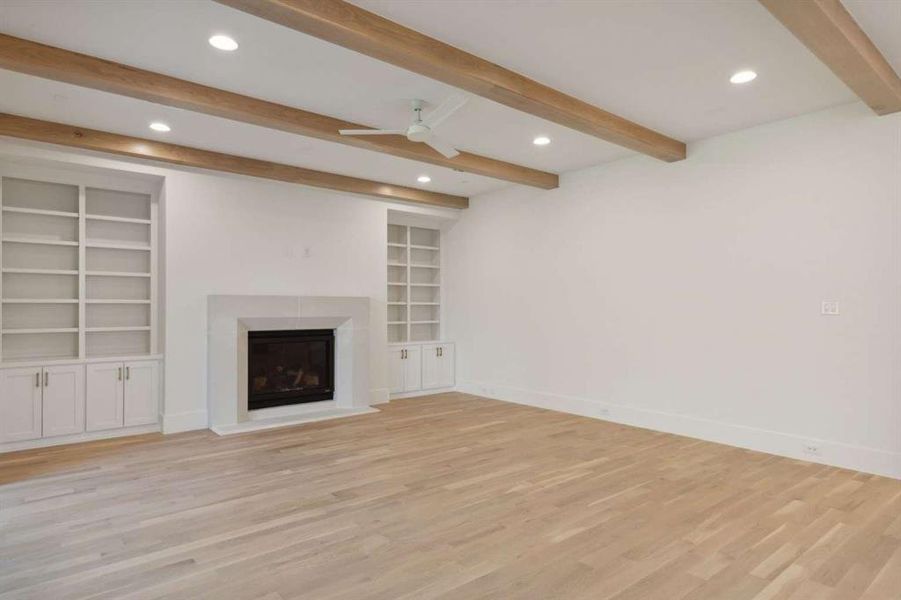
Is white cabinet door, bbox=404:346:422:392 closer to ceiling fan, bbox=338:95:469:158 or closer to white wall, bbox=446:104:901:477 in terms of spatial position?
white wall, bbox=446:104:901:477

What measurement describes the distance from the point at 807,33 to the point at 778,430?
333 centimetres

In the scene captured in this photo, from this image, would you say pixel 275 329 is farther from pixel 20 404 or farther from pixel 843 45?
pixel 843 45

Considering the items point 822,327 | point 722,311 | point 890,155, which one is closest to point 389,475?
point 722,311

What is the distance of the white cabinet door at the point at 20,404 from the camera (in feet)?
15.5

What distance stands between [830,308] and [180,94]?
17.9 ft

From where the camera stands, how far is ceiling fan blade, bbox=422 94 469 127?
11.9 ft

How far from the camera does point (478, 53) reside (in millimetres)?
3406

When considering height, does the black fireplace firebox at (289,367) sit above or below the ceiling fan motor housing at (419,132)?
below

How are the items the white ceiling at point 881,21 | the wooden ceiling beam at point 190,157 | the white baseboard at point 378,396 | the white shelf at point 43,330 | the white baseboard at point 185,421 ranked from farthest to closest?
the white baseboard at point 378,396
the white baseboard at point 185,421
the white shelf at point 43,330
the wooden ceiling beam at point 190,157
the white ceiling at point 881,21

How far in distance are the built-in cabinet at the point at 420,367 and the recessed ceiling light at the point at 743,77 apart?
5232 mm

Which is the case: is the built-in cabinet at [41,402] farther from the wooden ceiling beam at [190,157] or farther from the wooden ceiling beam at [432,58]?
the wooden ceiling beam at [432,58]

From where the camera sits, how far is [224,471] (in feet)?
13.7

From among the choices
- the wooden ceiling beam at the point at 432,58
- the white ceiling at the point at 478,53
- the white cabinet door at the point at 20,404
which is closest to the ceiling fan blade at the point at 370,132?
the white ceiling at the point at 478,53

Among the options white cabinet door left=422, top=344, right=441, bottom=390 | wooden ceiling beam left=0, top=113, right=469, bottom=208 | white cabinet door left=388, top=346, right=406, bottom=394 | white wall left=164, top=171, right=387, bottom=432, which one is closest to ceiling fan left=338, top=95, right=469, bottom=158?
wooden ceiling beam left=0, top=113, right=469, bottom=208
